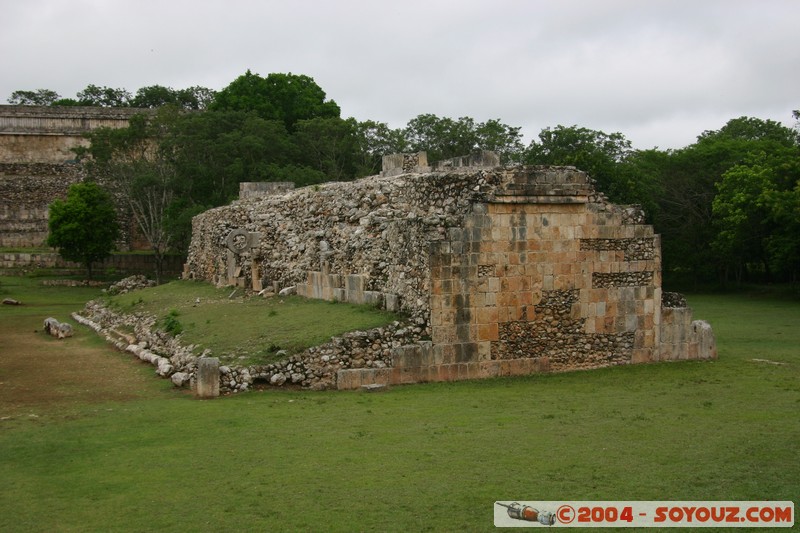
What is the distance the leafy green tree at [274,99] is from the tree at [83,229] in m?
12.7

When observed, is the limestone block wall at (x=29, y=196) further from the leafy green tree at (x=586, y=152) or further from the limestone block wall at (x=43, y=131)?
the leafy green tree at (x=586, y=152)

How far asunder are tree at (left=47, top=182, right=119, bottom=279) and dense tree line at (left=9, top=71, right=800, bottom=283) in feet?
5.07

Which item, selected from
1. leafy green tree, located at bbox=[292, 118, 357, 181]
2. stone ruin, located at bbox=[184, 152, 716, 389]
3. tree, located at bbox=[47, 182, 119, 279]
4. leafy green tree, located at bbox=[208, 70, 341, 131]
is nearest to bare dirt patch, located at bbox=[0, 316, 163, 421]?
stone ruin, located at bbox=[184, 152, 716, 389]

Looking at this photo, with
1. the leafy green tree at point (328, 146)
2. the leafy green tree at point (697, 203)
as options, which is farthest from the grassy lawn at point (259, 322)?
the leafy green tree at point (697, 203)

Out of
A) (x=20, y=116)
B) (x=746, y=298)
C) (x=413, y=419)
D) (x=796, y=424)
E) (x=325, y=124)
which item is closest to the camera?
(x=796, y=424)

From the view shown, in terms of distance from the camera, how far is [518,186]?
1527 cm

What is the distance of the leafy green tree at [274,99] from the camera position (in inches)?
2034

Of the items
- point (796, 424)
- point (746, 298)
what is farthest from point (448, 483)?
point (746, 298)

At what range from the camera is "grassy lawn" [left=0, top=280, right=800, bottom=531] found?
25.8ft

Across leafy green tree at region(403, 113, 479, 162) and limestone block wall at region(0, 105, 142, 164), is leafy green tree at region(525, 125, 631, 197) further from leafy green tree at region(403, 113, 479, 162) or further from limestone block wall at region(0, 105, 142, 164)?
limestone block wall at region(0, 105, 142, 164)

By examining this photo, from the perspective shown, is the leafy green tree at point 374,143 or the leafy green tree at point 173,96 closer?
the leafy green tree at point 374,143

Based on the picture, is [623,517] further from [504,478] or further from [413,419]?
[413,419]

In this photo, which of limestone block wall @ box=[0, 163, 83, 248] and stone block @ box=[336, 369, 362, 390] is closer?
stone block @ box=[336, 369, 362, 390]

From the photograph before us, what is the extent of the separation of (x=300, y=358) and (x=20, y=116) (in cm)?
4887
